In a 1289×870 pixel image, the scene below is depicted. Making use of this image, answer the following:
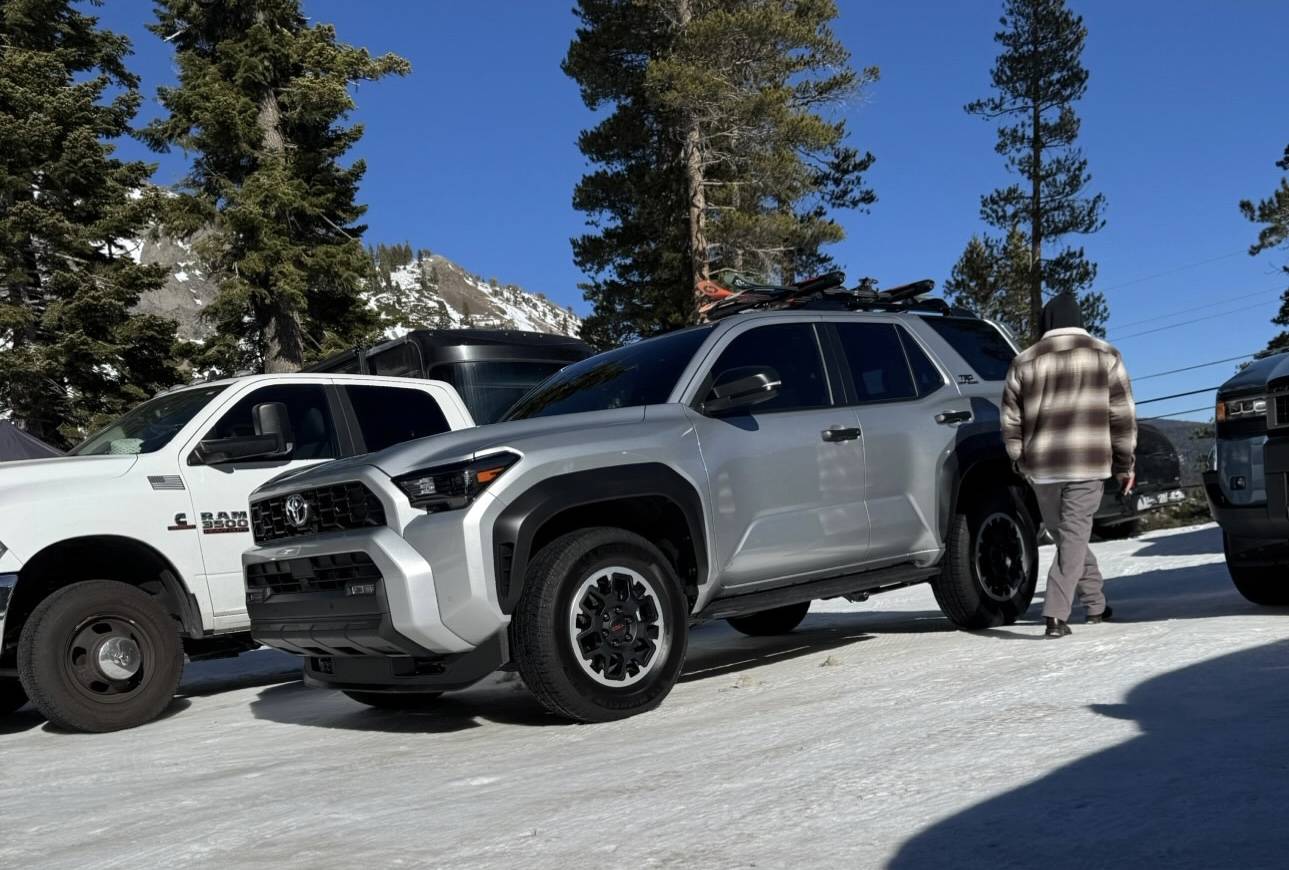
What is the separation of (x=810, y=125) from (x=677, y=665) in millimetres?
23445

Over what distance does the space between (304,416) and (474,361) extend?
11.9ft

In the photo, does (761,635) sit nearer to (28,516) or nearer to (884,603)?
(884,603)

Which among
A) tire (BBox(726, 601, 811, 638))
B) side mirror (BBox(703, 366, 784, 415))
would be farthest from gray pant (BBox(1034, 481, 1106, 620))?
tire (BBox(726, 601, 811, 638))

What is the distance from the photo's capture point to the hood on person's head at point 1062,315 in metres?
6.25

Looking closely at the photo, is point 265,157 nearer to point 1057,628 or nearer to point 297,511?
point 297,511

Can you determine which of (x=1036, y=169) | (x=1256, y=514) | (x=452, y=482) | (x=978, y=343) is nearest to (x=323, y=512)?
(x=452, y=482)

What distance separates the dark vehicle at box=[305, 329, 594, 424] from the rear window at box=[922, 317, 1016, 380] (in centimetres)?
485

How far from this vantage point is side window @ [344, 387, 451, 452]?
776cm

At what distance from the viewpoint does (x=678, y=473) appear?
17.7 ft

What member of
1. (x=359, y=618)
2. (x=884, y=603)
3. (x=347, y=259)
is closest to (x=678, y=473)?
(x=359, y=618)

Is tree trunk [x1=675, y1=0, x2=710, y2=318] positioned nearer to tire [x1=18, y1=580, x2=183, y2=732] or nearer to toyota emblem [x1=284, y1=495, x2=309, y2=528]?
tire [x1=18, y1=580, x2=183, y2=732]

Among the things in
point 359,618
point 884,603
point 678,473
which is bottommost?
point 884,603

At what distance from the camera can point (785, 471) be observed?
19.1 ft

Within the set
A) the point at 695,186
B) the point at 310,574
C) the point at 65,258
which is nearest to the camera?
the point at 310,574
